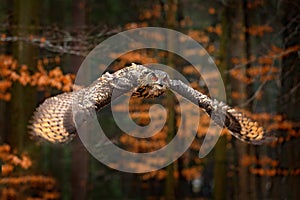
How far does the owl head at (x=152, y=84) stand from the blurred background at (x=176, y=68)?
1.57 meters

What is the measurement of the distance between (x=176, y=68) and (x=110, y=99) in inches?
330

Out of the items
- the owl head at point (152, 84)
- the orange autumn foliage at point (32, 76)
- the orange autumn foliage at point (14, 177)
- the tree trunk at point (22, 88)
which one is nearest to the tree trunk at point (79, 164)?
the orange autumn foliage at point (14, 177)

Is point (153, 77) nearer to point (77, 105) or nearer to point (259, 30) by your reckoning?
point (77, 105)

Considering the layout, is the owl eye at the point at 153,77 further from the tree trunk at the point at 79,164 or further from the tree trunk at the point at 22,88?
the tree trunk at the point at 79,164

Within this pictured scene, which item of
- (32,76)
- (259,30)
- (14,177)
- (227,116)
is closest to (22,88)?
(32,76)

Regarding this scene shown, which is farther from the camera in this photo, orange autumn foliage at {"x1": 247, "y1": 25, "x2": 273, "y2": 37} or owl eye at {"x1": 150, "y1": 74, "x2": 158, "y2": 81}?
orange autumn foliage at {"x1": 247, "y1": 25, "x2": 273, "y2": 37}

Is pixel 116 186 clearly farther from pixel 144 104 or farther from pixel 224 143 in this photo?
pixel 224 143

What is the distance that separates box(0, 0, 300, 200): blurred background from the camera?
Answer: 878 cm

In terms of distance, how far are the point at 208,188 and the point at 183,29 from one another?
28.8 feet

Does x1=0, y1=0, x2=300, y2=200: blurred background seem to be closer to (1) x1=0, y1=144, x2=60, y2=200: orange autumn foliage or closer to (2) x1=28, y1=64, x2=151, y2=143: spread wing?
(1) x1=0, y1=144, x2=60, y2=200: orange autumn foliage

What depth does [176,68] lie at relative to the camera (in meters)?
13.2

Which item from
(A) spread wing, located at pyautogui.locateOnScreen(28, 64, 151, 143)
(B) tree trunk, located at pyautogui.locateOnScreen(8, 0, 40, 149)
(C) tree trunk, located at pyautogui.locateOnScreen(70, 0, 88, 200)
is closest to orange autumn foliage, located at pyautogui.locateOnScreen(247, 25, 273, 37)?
(C) tree trunk, located at pyautogui.locateOnScreen(70, 0, 88, 200)

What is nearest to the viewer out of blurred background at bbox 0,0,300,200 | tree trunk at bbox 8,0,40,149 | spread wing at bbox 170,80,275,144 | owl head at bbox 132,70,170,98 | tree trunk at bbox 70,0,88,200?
owl head at bbox 132,70,170,98

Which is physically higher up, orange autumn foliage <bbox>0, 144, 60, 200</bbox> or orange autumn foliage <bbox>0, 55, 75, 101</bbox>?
orange autumn foliage <bbox>0, 55, 75, 101</bbox>
